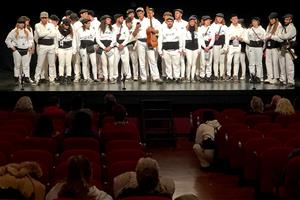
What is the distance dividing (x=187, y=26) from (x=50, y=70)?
3880 mm

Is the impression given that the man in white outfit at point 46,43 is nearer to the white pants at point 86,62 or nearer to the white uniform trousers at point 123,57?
the white pants at point 86,62

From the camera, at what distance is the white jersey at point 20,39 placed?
15.9 meters

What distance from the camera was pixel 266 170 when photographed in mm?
8422

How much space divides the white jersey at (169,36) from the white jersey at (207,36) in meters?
0.69

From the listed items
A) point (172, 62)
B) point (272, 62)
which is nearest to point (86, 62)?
point (172, 62)

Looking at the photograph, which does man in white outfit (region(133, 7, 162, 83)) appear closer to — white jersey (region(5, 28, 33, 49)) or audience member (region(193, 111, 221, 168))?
white jersey (region(5, 28, 33, 49))

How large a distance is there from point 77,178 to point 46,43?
1048 centimetres

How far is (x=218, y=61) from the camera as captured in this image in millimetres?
17281

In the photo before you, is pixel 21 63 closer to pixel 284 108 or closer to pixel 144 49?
pixel 144 49

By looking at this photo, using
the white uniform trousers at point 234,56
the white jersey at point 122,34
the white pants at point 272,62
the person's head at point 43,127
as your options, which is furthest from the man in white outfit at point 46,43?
the person's head at point 43,127

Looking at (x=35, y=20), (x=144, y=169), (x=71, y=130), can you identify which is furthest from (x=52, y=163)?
(x=35, y=20)

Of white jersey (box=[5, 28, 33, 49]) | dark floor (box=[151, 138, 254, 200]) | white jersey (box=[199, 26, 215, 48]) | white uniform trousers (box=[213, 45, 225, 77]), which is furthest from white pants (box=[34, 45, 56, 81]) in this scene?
dark floor (box=[151, 138, 254, 200])

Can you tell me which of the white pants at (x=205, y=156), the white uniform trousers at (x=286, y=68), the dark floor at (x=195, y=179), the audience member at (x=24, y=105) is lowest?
the dark floor at (x=195, y=179)

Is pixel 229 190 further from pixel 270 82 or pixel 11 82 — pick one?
pixel 11 82
